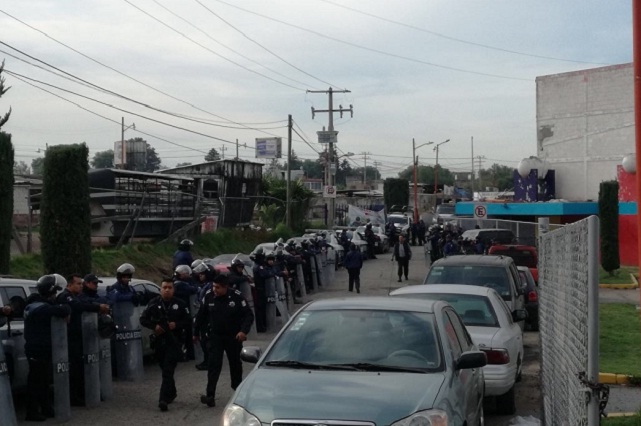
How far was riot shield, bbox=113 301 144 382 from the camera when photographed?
13727 mm

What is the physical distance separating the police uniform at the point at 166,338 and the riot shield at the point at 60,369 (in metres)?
1.03

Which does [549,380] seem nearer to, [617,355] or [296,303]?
[617,355]

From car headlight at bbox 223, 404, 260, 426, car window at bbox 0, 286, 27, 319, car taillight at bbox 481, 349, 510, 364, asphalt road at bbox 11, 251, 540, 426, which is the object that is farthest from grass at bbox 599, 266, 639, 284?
car headlight at bbox 223, 404, 260, 426

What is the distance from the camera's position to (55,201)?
2056 centimetres

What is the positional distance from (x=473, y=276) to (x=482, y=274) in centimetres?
16

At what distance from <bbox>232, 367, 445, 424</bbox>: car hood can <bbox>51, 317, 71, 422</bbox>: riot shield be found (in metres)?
4.50

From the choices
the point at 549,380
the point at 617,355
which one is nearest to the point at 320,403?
the point at 549,380

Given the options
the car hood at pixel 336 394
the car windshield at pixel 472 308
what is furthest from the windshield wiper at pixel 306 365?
the car windshield at pixel 472 308

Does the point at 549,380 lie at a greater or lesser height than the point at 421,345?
lesser

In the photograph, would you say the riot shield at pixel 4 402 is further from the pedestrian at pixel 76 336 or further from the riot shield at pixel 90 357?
the riot shield at pixel 90 357

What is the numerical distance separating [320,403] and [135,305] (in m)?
7.73

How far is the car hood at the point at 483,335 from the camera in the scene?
11.1m

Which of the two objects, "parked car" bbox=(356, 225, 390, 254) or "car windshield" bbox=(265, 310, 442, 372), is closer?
"car windshield" bbox=(265, 310, 442, 372)

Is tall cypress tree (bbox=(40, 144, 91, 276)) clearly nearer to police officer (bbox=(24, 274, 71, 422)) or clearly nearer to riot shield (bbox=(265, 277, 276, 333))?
riot shield (bbox=(265, 277, 276, 333))
